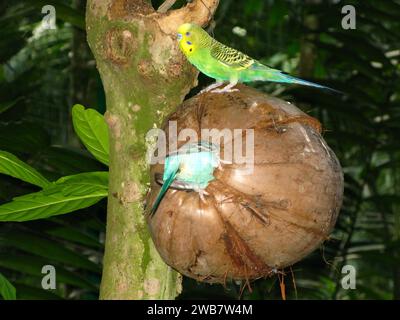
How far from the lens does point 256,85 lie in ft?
12.1

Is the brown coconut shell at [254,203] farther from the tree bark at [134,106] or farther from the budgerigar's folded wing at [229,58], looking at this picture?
the budgerigar's folded wing at [229,58]

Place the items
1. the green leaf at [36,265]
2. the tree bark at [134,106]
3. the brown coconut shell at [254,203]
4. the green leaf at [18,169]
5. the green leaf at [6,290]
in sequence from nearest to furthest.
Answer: the brown coconut shell at [254,203] → the tree bark at [134,106] → the green leaf at [18,169] → the green leaf at [6,290] → the green leaf at [36,265]

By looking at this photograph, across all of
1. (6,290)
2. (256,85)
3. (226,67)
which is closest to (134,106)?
(226,67)

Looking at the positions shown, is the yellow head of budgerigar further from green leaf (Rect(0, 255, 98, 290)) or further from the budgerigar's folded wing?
green leaf (Rect(0, 255, 98, 290))

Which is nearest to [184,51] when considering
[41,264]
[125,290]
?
[125,290]

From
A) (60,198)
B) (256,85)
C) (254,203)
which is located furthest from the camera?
(256,85)

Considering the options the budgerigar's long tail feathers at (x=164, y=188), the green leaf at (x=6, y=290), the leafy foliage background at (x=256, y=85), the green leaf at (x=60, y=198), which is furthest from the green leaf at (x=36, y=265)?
the budgerigar's long tail feathers at (x=164, y=188)

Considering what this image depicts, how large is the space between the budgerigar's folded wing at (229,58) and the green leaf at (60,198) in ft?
1.21

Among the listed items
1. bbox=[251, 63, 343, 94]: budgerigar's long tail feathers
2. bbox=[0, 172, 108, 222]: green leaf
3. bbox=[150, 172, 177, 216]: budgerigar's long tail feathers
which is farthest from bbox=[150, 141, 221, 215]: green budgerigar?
bbox=[251, 63, 343, 94]: budgerigar's long tail feathers

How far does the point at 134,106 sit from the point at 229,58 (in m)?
0.30

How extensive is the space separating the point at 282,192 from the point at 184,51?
13.7 inches

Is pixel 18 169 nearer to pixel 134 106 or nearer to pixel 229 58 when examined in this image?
pixel 134 106

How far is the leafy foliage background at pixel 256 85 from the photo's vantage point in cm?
224

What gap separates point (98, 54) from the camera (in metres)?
1.36
